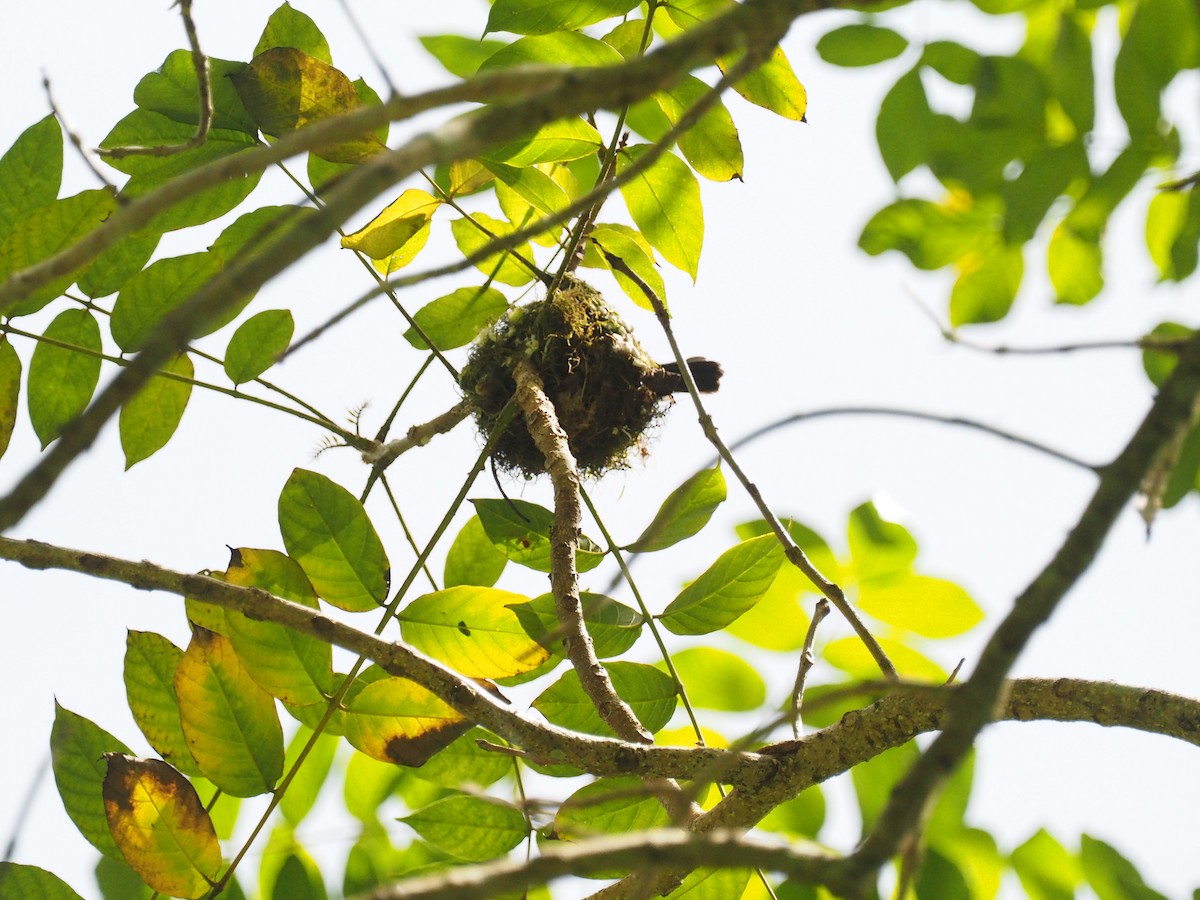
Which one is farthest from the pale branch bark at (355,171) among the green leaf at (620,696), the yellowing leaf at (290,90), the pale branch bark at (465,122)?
the green leaf at (620,696)

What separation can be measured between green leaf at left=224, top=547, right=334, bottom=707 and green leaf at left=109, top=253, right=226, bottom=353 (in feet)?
1.32

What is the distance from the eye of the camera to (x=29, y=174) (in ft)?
5.26

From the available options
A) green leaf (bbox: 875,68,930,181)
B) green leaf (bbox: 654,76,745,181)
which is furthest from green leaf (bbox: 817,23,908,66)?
green leaf (bbox: 654,76,745,181)

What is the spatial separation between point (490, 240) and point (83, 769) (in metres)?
1.24

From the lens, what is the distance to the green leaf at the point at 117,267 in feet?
5.51

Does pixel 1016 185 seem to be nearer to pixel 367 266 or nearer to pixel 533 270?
pixel 533 270

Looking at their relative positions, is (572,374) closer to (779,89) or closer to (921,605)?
(779,89)

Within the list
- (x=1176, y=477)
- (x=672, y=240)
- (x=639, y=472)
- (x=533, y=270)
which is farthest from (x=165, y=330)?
(x=639, y=472)

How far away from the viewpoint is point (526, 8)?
154 cm

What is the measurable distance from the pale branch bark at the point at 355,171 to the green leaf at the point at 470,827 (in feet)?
3.36

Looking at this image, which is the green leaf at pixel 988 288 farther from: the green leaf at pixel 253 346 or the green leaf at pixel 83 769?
the green leaf at pixel 83 769

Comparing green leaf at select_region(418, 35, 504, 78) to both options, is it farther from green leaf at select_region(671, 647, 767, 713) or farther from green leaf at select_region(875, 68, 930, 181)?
green leaf at select_region(671, 647, 767, 713)

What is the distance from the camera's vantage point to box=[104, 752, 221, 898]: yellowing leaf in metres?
1.30

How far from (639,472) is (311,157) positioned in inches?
39.1
